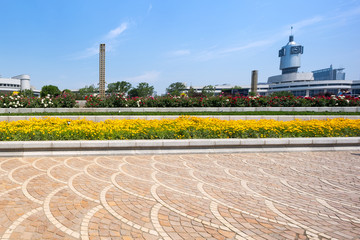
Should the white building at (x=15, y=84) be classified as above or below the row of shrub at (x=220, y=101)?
above

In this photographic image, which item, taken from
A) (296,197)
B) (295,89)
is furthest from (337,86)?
(296,197)

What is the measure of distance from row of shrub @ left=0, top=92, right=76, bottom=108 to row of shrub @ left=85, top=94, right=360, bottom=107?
50.8 inches

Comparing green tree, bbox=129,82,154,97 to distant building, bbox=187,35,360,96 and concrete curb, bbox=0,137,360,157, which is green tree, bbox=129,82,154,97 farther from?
concrete curb, bbox=0,137,360,157

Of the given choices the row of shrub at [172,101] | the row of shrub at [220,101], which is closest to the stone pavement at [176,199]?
the row of shrub at [220,101]

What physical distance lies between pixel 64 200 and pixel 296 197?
4263 millimetres

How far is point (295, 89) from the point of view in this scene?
121m

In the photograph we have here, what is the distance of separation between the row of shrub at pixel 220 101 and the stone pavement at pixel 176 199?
10316mm

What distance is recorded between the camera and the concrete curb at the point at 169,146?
21.9 ft

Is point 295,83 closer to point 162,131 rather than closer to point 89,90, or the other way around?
point 89,90

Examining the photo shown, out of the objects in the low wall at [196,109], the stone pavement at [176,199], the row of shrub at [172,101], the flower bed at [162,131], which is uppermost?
the row of shrub at [172,101]

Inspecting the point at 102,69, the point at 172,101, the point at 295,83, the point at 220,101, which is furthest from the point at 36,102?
the point at 295,83

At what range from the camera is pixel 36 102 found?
15.6 meters

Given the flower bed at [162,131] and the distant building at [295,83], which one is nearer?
the flower bed at [162,131]

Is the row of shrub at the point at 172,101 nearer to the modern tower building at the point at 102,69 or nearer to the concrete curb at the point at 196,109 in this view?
the concrete curb at the point at 196,109
